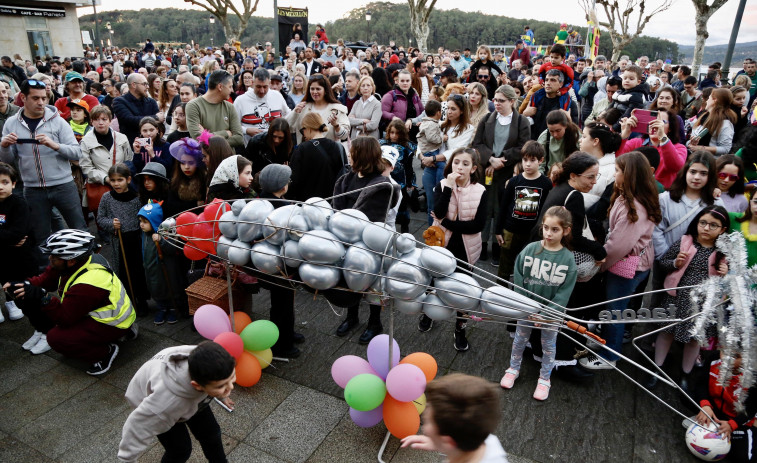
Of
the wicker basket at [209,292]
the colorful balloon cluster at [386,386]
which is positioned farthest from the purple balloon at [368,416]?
the wicker basket at [209,292]

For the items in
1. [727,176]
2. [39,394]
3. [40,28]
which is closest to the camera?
[39,394]

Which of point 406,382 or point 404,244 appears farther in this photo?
point 406,382

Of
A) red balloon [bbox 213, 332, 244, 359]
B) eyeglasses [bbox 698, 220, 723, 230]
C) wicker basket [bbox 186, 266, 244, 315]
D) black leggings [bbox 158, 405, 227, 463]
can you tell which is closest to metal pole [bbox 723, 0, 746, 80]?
eyeglasses [bbox 698, 220, 723, 230]

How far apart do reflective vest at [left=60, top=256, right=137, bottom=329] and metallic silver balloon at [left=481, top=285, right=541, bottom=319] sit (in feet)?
9.96

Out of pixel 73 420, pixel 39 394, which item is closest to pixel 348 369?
pixel 73 420

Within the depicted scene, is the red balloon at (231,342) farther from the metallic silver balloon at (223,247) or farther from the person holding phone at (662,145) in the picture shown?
the person holding phone at (662,145)

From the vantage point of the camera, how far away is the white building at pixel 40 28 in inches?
989

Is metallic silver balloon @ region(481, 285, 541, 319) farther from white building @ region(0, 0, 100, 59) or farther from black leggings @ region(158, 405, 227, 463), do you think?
white building @ region(0, 0, 100, 59)

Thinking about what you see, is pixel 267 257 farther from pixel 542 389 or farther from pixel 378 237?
pixel 542 389

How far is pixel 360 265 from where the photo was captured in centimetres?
263

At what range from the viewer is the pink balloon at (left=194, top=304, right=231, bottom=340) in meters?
3.48

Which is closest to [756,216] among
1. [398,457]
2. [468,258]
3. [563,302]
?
[563,302]

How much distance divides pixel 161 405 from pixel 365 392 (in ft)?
3.87

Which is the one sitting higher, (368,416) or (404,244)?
(404,244)
